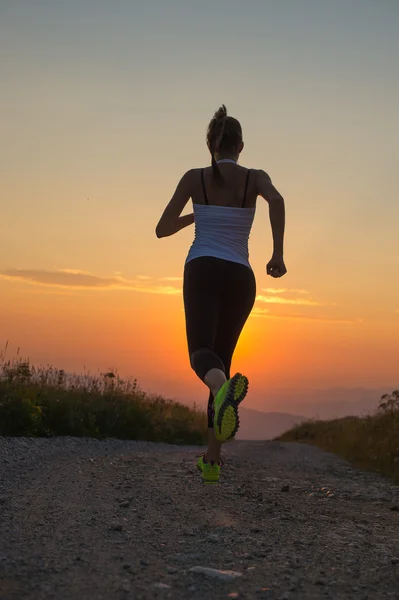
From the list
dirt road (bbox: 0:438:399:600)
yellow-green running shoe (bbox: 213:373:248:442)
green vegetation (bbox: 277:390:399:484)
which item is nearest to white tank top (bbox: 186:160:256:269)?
yellow-green running shoe (bbox: 213:373:248:442)

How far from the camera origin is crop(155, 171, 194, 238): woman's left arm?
501cm

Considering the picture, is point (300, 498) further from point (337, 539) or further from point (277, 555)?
point (277, 555)

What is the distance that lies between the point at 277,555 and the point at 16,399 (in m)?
7.70

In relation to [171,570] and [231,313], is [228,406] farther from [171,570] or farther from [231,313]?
[171,570]

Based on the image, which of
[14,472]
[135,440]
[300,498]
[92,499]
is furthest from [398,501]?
[135,440]

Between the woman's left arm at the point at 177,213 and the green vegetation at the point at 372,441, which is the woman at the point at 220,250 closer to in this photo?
the woman's left arm at the point at 177,213

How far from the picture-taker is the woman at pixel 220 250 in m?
4.87

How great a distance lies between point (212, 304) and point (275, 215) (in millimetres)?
766

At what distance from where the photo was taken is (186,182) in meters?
5.00

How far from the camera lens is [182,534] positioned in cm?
447

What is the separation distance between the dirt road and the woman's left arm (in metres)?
2.10

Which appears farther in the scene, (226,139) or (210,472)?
(210,472)

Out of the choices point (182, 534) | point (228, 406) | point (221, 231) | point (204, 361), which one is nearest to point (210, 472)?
point (182, 534)

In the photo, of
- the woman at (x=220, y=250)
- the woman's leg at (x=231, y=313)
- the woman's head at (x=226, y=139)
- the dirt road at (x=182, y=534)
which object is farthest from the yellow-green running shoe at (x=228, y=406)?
the woman's head at (x=226, y=139)
